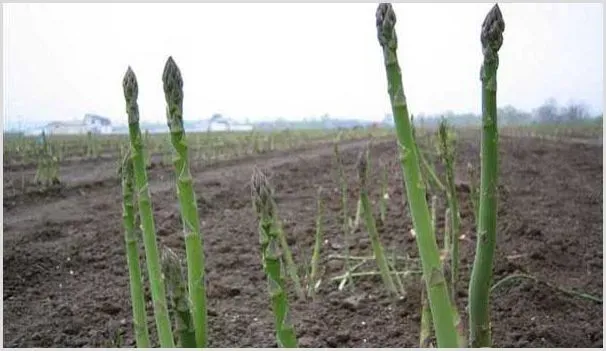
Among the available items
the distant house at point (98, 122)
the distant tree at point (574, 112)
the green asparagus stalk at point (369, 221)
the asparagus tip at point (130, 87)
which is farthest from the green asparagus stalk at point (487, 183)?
the distant tree at point (574, 112)

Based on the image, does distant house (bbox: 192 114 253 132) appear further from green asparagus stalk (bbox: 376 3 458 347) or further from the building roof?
green asparagus stalk (bbox: 376 3 458 347)

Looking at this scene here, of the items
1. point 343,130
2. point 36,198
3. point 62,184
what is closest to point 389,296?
point 36,198

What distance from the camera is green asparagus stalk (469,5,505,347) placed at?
31.5 inches

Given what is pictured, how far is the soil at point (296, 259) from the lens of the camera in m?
1.39

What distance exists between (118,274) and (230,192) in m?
1.69

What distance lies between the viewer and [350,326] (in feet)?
4.70

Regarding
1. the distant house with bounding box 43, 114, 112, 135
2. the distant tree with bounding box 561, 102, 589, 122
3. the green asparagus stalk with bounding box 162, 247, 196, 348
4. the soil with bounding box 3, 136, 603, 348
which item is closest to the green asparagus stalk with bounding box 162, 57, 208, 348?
the green asparagus stalk with bounding box 162, 247, 196, 348

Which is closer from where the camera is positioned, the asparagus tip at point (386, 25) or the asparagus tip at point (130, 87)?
the asparagus tip at point (386, 25)

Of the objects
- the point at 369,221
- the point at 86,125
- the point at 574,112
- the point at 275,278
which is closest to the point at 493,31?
the point at 275,278

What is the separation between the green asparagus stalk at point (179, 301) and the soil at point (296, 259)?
41cm

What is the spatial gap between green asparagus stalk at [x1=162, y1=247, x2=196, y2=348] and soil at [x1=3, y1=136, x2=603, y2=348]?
16.0 inches

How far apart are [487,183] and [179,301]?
0.43m

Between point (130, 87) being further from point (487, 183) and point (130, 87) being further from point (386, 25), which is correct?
point (487, 183)

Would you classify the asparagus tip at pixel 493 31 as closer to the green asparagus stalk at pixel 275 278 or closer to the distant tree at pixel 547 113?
the green asparagus stalk at pixel 275 278
